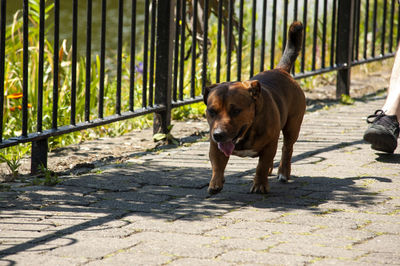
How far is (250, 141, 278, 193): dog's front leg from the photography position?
13.9 ft

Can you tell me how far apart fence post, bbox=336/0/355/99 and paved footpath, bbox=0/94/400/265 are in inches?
102

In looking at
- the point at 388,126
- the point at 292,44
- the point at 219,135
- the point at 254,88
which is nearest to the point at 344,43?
the point at 388,126

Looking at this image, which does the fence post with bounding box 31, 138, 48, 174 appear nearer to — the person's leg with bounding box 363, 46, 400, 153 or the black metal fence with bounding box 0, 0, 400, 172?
the black metal fence with bounding box 0, 0, 400, 172

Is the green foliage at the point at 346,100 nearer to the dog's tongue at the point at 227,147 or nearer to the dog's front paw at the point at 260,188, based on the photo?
the dog's front paw at the point at 260,188

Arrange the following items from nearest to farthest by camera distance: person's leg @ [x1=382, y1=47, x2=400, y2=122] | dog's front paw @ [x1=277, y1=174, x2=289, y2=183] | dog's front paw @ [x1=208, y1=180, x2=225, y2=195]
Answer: dog's front paw @ [x1=208, y1=180, x2=225, y2=195] → dog's front paw @ [x1=277, y1=174, x2=289, y2=183] → person's leg @ [x1=382, y1=47, x2=400, y2=122]

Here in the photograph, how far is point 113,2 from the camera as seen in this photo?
46.0 ft

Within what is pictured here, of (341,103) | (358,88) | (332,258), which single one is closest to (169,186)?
(332,258)

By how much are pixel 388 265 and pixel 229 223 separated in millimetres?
917

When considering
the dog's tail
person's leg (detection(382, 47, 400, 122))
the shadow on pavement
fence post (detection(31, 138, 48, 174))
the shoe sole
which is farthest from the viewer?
person's leg (detection(382, 47, 400, 122))

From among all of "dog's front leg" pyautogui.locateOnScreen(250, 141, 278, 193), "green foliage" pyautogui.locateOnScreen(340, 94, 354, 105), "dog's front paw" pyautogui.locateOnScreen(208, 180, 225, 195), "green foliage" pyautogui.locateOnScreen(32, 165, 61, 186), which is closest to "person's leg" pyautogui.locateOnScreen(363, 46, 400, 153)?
"dog's front leg" pyautogui.locateOnScreen(250, 141, 278, 193)

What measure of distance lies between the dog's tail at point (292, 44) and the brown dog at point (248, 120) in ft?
1.31

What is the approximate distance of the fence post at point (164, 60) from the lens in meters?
5.83

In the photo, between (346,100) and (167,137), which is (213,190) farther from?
(346,100)

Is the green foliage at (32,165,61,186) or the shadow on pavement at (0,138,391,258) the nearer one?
the shadow on pavement at (0,138,391,258)
